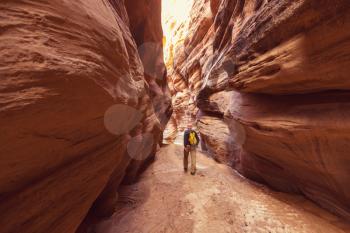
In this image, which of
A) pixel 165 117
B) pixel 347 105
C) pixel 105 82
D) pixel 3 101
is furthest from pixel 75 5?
pixel 165 117

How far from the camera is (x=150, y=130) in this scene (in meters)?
7.54

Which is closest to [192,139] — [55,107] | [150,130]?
[150,130]

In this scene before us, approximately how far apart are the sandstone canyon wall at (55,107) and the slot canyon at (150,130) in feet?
0.05

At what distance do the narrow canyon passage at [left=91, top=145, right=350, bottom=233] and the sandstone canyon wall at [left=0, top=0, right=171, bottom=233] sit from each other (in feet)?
6.89

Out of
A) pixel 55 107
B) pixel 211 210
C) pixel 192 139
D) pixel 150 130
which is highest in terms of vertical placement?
pixel 55 107

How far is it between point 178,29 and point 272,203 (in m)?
29.1

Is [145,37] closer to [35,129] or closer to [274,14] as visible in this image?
[274,14]

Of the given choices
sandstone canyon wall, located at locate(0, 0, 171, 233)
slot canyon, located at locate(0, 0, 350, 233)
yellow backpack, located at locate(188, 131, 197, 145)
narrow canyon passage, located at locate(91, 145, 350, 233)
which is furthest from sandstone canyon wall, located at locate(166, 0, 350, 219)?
sandstone canyon wall, located at locate(0, 0, 171, 233)

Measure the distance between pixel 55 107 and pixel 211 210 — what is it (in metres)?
4.58

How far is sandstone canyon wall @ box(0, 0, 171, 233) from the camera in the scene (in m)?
1.58

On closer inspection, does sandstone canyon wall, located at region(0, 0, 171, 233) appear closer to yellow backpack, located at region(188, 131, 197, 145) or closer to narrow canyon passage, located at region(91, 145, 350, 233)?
narrow canyon passage, located at region(91, 145, 350, 233)

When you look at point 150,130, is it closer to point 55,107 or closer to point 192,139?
point 192,139

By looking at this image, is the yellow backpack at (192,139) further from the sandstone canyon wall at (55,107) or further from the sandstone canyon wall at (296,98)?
the sandstone canyon wall at (55,107)

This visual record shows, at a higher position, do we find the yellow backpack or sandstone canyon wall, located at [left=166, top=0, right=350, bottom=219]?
sandstone canyon wall, located at [left=166, top=0, right=350, bottom=219]
